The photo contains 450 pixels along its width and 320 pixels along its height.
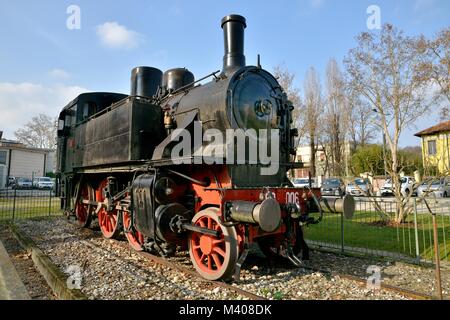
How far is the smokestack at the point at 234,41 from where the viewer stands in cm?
647

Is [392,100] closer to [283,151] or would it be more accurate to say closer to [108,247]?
[283,151]

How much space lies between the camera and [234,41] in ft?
21.4

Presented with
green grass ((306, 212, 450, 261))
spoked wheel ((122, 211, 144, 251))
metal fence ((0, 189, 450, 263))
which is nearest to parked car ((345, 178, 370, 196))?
metal fence ((0, 189, 450, 263))

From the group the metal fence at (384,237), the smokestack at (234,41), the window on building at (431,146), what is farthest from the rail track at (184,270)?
the window on building at (431,146)

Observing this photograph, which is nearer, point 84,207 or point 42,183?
point 84,207

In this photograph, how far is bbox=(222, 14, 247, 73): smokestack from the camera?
21.2ft

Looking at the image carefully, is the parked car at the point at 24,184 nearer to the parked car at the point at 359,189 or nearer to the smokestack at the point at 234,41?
the parked car at the point at 359,189

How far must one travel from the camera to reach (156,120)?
6812 mm

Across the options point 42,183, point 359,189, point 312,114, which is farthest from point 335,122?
point 42,183

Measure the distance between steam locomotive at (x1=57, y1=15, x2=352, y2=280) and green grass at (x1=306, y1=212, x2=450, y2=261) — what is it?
2.88 meters

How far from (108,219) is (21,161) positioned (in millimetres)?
43480

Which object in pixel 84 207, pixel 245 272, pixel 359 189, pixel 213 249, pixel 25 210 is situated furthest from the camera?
pixel 25 210

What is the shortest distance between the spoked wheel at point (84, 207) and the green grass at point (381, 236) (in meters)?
6.41

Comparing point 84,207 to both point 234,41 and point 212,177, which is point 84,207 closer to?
point 212,177
